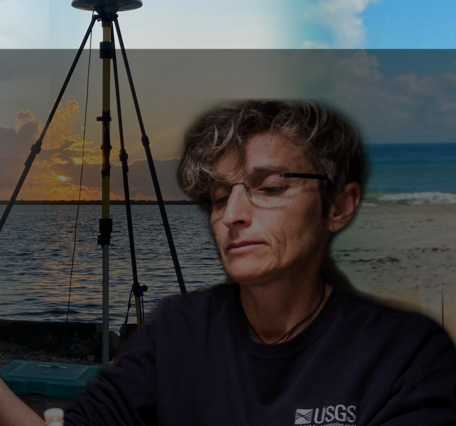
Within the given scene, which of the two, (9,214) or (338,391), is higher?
(9,214)

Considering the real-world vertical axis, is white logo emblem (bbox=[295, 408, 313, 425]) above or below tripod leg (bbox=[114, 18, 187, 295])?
below

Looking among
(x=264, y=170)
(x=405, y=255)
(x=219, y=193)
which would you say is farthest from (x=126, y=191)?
(x=405, y=255)

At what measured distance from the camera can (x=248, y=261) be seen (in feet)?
3.99

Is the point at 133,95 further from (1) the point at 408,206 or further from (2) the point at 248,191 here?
(1) the point at 408,206

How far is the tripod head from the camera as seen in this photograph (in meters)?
1.61

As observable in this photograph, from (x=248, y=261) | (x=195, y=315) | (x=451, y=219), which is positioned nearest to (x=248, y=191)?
(x=248, y=261)

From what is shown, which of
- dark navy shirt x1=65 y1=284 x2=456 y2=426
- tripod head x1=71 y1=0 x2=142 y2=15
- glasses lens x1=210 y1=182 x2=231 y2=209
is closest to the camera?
dark navy shirt x1=65 y1=284 x2=456 y2=426

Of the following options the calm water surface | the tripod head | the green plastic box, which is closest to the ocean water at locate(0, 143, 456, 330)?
the calm water surface

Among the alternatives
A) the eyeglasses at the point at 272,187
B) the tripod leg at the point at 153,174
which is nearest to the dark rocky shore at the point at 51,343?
the tripod leg at the point at 153,174

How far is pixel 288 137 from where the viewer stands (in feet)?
3.94

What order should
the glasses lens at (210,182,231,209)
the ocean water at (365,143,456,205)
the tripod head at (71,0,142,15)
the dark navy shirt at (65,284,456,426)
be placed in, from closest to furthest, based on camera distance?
the dark navy shirt at (65,284,456,426)
the glasses lens at (210,182,231,209)
the ocean water at (365,143,456,205)
the tripod head at (71,0,142,15)

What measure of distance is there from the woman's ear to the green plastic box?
94cm

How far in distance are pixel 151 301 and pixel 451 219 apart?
0.94m

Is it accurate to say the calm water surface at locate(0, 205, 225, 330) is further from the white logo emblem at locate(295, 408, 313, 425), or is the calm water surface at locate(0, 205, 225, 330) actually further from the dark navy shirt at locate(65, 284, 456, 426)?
the white logo emblem at locate(295, 408, 313, 425)
